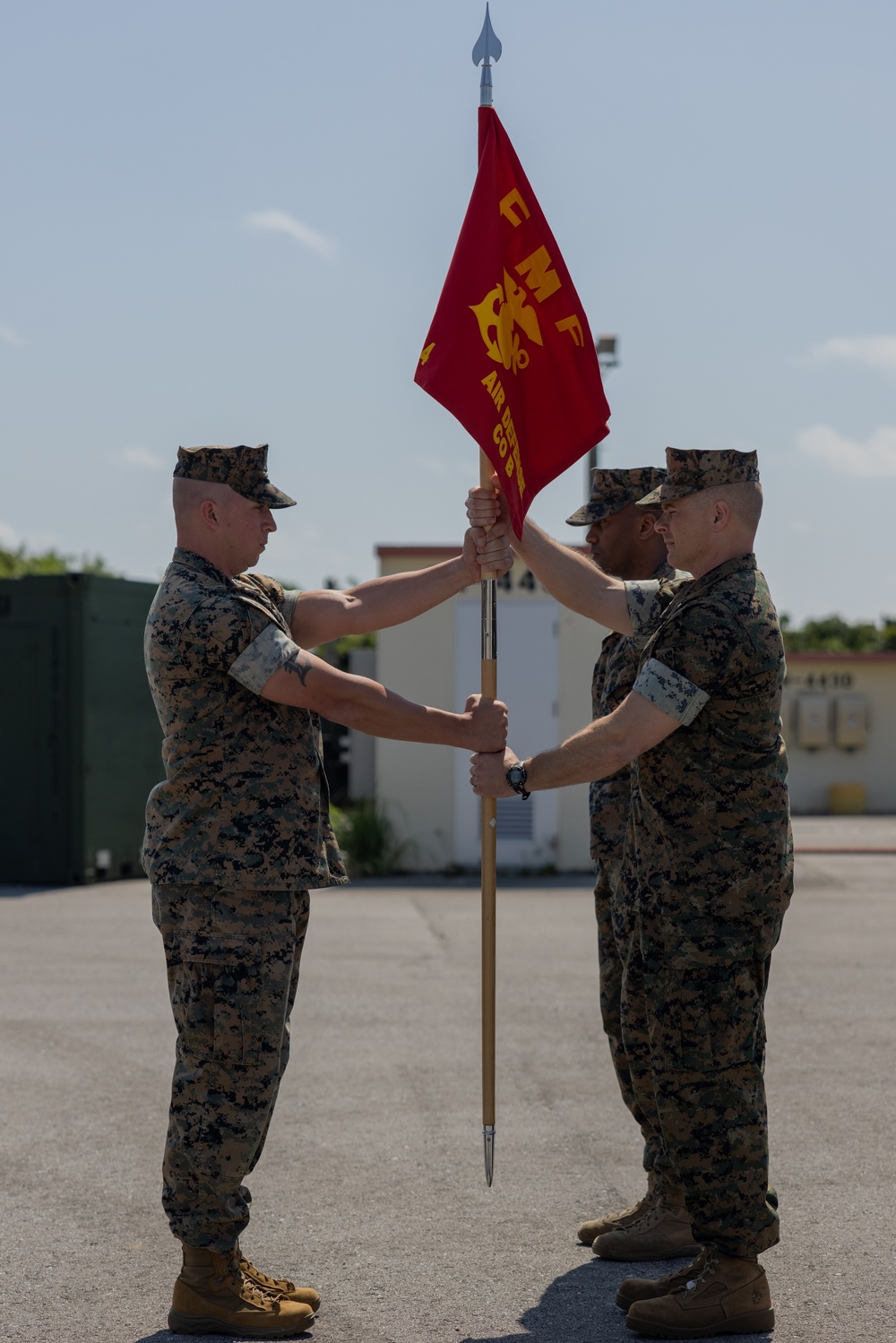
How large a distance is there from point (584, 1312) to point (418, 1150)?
1561 mm

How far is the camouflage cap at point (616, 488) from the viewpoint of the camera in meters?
5.05

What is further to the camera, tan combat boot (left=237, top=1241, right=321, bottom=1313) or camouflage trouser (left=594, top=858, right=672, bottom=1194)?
camouflage trouser (left=594, top=858, right=672, bottom=1194)

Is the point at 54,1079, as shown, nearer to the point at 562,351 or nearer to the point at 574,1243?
the point at 574,1243

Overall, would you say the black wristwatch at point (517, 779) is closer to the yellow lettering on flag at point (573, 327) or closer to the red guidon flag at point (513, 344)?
the red guidon flag at point (513, 344)

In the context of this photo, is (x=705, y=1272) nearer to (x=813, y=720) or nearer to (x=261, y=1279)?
(x=261, y=1279)

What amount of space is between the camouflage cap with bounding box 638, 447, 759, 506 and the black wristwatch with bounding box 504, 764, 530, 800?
893 millimetres

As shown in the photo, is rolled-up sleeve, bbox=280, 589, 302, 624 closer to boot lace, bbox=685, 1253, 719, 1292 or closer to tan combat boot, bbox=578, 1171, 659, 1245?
tan combat boot, bbox=578, 1171, 659, 1245

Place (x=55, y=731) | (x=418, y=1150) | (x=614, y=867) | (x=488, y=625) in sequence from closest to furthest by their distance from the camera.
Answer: (x=488, y=625)
(x=614, y=867)
(x=418, y=1150)
(x=55, y=731)

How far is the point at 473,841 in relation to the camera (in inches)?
592

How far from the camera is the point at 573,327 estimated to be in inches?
191

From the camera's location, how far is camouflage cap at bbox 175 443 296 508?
429cm

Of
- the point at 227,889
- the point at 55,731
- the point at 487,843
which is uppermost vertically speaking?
the point at 55,731

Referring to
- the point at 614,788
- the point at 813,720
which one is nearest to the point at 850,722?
the point at 813,720

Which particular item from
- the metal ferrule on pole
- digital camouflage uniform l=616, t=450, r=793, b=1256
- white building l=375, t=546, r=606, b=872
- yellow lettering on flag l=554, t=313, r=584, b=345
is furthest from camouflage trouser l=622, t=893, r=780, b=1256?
white building l=375, t=546, r=606, b=872
